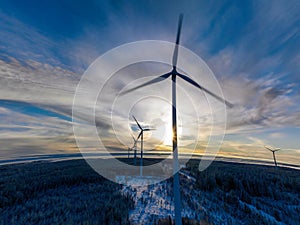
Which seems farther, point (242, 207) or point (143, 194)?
point (143, 194)

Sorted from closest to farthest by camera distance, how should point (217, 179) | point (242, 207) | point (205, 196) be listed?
point (242, 207) < point (205, 196) < point (217, 179)

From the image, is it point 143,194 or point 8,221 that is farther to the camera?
point 143,194

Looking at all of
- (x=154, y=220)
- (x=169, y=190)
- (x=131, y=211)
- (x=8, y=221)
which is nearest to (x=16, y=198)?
(x=8, y=221)

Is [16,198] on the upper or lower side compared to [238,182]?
lower

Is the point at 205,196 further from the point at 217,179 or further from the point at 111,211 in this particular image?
the point at 111,211

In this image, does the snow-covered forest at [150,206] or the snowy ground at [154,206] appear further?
the snowy ground at [154,206]

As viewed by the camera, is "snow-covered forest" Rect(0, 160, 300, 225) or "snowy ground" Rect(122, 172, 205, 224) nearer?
"snow-covered forest" Rect(0, 160, 300, 225)

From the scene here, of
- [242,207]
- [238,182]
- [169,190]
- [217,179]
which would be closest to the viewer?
[242,207]

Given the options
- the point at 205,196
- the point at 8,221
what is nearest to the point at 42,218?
the point at 8,221

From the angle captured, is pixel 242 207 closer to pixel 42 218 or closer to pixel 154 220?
pixel 154 220
